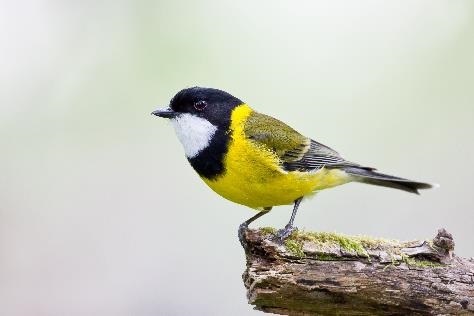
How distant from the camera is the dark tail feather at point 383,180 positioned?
6371 mm

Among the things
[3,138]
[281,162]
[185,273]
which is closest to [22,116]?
[3,138]

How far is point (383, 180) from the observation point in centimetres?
657

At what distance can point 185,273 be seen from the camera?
7703mm

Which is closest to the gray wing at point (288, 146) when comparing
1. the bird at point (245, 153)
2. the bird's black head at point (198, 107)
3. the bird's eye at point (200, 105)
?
the bird at point (245, 153)

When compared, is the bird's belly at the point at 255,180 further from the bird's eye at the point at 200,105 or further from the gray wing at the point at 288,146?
the bird's eye at the point at 200,105

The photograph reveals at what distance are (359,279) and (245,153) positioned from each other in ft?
4.27

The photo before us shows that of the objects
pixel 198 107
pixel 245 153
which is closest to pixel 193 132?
pixel 198 107

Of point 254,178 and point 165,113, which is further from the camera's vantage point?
point 165,113

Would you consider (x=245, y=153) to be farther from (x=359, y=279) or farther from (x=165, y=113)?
(x=359, y=279)

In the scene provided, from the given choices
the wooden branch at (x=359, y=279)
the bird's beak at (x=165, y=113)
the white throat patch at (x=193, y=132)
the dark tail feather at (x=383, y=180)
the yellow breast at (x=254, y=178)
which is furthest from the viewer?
the dark tail feather at (x=383, y=180)

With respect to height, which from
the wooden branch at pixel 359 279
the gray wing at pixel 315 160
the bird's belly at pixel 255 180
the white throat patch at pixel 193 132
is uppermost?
the white throat patch at pixel 193 132

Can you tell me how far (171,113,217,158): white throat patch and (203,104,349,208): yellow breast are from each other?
0.59 feet

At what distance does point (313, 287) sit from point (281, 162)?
125cm

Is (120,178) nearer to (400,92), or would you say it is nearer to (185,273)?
(185,273)
